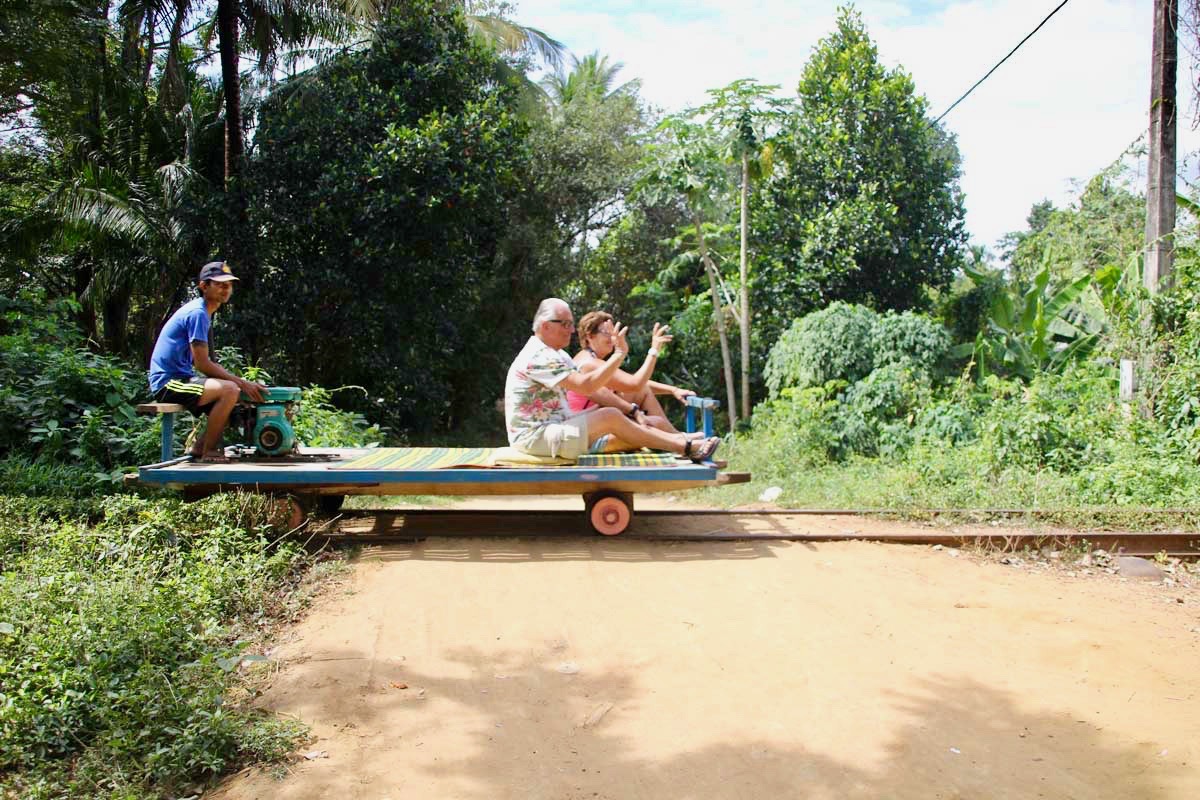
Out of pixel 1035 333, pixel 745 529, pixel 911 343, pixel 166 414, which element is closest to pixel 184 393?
pixel 166 414

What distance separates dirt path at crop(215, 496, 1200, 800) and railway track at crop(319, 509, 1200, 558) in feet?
1.91

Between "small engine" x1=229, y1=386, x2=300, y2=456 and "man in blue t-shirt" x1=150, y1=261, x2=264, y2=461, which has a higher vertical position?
"man in blue t-shirt" x1=150, y1=261, x2=264, y2=461

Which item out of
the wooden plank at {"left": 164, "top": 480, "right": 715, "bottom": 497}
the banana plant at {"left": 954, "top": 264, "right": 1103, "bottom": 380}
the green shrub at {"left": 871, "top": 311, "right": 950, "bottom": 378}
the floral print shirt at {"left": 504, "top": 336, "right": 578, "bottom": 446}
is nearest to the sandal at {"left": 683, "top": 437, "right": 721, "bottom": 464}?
the wooden plank at {"left": 164, "top": 480, "right": 715, "bottom": 497}

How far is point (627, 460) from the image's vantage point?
23.1ft

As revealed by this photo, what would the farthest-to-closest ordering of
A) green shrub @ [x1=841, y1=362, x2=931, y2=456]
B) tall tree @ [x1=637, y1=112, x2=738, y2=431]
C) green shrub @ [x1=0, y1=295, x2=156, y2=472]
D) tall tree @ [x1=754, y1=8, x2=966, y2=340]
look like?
A: tall tree @ [x1=754, y1=8, x2=966, y2=340]
tall tree @ [x1=637, y1=112, x2=738, y2=431]
green shrub @ [x1=841, y1=362, x2=931, y2=456]
green shrub @ [x1=0, y1=295, x2=156, y2=472]

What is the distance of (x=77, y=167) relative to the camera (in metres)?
14.9

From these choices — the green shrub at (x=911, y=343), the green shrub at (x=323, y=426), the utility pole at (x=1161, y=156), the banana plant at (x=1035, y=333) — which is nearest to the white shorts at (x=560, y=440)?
the green shrub at (x=323, y=426)

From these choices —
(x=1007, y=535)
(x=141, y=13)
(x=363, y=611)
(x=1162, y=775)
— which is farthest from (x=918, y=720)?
(x=141, y=13)

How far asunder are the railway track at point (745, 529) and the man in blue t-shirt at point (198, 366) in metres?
1.12

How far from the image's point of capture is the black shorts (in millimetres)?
6496

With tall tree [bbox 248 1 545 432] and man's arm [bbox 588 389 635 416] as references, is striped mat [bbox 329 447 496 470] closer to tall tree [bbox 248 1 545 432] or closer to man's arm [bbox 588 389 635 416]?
man's arm [bbox 588 389 635 416]

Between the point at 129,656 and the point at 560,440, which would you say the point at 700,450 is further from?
the point at 129,656

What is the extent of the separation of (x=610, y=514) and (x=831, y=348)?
781 cm

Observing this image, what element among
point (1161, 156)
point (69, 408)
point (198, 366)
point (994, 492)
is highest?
point (1161, 156)
